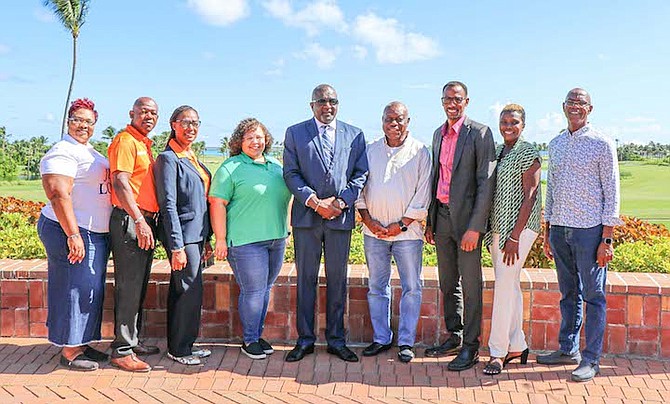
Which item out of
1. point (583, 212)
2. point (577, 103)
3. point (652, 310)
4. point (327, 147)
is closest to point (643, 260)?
point (652, 310)

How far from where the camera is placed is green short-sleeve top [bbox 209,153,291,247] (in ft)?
13.8

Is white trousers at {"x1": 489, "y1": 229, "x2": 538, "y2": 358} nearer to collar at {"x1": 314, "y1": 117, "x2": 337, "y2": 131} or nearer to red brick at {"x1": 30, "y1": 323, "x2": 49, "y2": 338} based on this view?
collar at {"x1": 314, "y1": 117, "x2": 337, "y2": 131}

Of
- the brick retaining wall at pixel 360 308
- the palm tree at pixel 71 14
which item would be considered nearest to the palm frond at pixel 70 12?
the palm tree at pixel 71 14

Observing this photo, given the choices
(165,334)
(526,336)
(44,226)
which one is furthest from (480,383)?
(44,226)

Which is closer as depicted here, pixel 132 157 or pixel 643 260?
pixel 132 157

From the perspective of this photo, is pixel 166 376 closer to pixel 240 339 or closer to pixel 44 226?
pixel 240 339

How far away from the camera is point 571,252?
4180mm

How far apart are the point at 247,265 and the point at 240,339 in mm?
813

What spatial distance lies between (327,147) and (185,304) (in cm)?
145

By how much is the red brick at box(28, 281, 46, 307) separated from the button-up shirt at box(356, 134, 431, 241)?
2580 mm

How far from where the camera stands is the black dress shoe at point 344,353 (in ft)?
14.4

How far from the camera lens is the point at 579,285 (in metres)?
4.27

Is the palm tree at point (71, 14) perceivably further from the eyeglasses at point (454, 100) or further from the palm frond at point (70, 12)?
the eyeglasses at point (454, 100)

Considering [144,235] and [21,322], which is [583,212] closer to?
[144,235]
